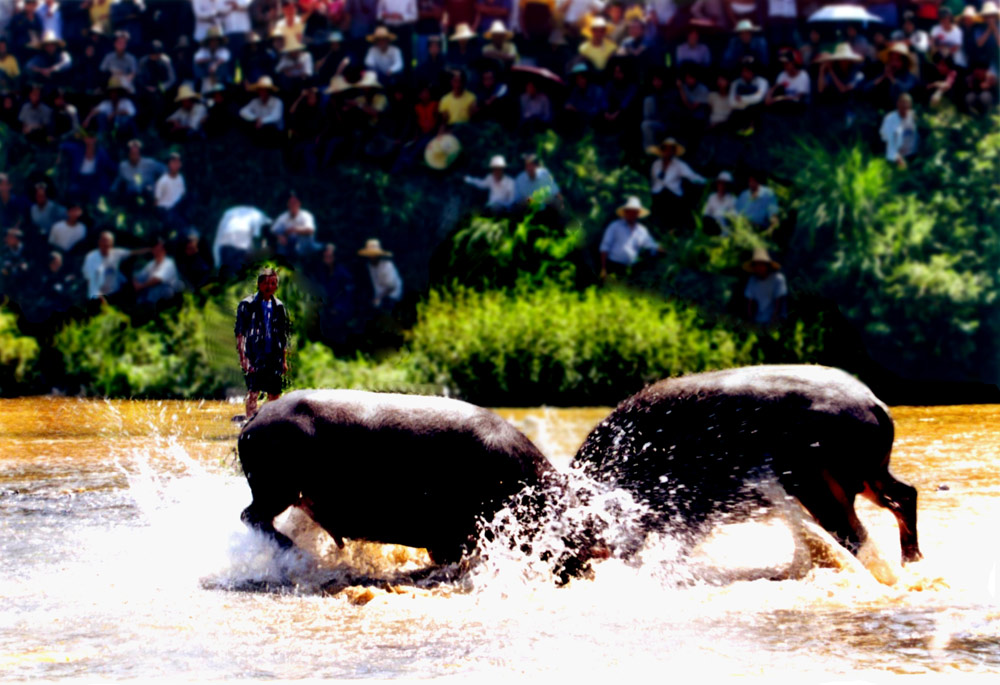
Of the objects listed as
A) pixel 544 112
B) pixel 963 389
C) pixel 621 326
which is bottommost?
pixel 963 389

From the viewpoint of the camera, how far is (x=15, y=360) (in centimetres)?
1521

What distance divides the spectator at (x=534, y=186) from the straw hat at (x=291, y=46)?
9.80 ft

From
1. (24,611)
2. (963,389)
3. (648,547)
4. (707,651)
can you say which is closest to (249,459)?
(24,611)

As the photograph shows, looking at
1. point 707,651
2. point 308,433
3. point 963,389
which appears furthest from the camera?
point 963,389

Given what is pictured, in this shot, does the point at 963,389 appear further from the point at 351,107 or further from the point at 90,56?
the point at 90,56

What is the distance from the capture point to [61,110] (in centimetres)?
1758

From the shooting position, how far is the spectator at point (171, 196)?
17078mm

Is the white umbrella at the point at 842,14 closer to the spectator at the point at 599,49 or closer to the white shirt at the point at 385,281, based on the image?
the spectator at the point at 599,49

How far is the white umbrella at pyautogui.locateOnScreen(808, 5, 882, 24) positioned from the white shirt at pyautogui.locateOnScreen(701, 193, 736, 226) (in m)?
2.48

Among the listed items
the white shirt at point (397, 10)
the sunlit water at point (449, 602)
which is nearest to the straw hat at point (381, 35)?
the white shirt at point (397, 10)

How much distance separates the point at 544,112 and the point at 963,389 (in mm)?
5714

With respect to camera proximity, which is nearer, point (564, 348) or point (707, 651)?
point (707, 651)

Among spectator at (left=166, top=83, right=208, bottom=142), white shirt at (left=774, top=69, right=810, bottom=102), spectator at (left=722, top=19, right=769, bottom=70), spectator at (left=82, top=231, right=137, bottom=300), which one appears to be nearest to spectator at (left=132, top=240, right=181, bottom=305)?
spectator at (left=82, top=231, right=137, bottom=300)

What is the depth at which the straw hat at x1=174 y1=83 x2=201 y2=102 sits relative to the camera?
1728 centimetres
